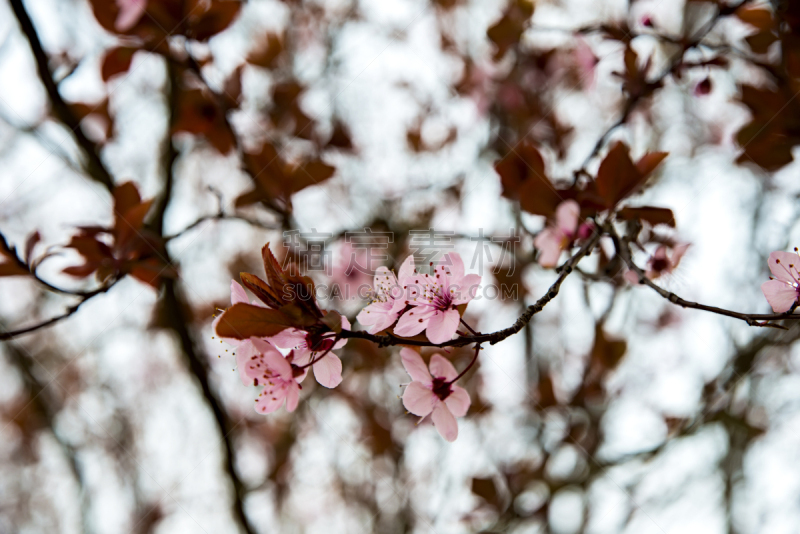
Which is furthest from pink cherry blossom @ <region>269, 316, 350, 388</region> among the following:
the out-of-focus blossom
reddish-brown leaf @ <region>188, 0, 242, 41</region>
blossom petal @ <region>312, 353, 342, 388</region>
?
reddish-brown leaf @ <region>188, 0, 242, 41</region>

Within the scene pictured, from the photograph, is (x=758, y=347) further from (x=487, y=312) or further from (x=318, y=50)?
(x=318, y=50)

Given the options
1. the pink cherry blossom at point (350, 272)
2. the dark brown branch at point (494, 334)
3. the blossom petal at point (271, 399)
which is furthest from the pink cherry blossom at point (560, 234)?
the pink cherry blossom at point (350, 272)

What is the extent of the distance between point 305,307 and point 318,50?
218cm

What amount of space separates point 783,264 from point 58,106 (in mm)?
1550

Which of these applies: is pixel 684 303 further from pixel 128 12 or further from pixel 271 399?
pixel 128 12

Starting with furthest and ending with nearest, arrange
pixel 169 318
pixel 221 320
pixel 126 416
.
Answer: pixel 126 416
pixel 169 318
pixel 221 320

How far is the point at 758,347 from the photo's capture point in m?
1.54

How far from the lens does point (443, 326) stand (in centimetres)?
66

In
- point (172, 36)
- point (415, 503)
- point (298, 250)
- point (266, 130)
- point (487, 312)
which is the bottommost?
point (415, 503)

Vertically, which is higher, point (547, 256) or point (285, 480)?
point (547, 256)

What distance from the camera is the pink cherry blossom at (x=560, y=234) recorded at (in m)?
0.88

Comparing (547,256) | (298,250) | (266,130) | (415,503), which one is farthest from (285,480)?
(547,256)

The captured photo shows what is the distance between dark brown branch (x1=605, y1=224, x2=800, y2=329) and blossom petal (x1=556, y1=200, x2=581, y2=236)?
2.9 inches

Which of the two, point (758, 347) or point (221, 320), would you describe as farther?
point (758, 347)
